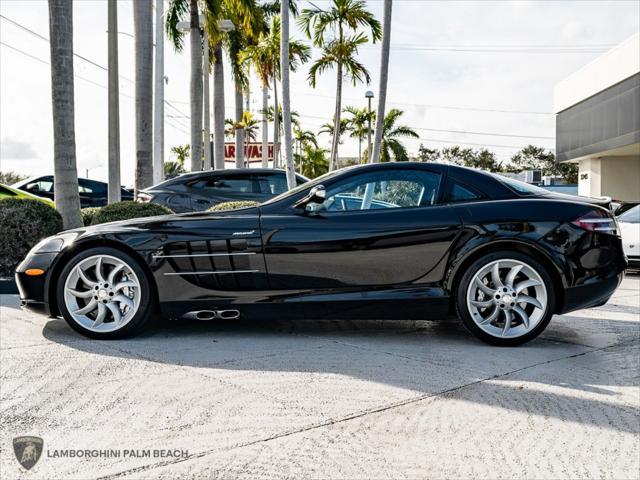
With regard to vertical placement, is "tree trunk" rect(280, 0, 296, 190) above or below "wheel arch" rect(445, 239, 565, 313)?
above

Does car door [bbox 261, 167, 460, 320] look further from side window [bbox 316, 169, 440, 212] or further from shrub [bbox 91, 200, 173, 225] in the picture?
shrub [bbox 91, 200, 173, 225]

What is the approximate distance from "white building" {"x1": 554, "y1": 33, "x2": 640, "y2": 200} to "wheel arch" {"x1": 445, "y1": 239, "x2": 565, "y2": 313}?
24.3 meters

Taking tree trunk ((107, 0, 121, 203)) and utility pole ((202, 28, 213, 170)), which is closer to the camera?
tree trunk ((107, 0, 121, 203))

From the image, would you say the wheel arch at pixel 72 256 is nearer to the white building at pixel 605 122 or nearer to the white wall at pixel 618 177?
the white building at pixel 605 122

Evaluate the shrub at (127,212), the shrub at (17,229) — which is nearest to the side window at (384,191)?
the shrub at (17,229)

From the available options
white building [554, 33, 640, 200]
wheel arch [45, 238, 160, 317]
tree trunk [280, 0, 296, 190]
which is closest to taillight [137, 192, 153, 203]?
tree trunk [280, 0, 296, 190]

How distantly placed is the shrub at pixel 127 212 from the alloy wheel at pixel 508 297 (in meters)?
6.58

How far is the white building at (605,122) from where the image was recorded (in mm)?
28141

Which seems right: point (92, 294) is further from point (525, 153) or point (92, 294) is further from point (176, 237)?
point (525, 153)

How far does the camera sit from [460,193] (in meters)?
5.30

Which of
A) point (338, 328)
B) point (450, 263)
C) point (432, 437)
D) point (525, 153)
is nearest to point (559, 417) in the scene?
point (432, 437)

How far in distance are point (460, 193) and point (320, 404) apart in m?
2.26

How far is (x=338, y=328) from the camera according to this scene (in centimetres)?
578

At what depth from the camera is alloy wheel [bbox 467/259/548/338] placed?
5.07m
